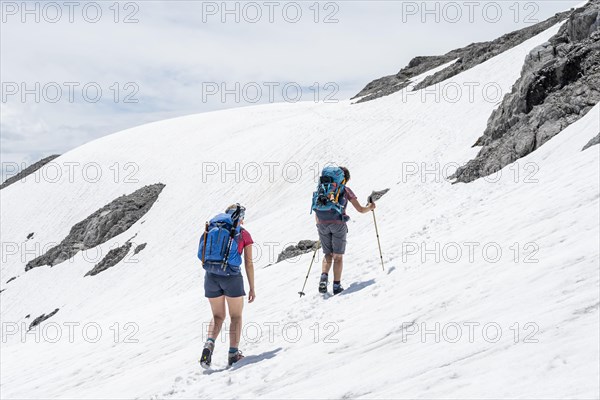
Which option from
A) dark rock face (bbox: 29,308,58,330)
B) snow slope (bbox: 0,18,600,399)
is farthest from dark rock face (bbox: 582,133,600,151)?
dark rock face (bbox: 29,308,58,330)

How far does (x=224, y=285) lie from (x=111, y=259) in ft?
107

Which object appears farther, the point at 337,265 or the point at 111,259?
the point at 111,259

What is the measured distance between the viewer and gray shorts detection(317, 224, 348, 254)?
9.77m

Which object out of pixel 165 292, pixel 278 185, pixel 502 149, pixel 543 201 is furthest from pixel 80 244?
pixel 543 201

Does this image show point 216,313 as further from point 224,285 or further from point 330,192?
point 330,192

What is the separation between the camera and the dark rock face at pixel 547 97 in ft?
54.9

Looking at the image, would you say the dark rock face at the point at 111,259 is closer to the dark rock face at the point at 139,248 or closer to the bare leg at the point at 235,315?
the dark rock face at the point at 139,248

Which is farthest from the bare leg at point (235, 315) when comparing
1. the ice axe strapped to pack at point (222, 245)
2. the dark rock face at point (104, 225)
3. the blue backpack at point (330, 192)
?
the dark rock face at point (104, 225)

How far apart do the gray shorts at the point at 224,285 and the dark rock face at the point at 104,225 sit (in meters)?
38.0

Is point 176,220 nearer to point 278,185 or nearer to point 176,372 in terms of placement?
point 278,185

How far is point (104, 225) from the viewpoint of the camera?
148ft

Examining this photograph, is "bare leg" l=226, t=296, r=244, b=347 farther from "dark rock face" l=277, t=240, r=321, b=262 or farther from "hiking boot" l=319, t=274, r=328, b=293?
"dark rock face" l=277, t=240, r=321, b=262

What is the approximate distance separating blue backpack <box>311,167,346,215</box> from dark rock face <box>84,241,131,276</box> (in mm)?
30593

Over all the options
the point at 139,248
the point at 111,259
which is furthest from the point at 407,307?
the point at 111,259
